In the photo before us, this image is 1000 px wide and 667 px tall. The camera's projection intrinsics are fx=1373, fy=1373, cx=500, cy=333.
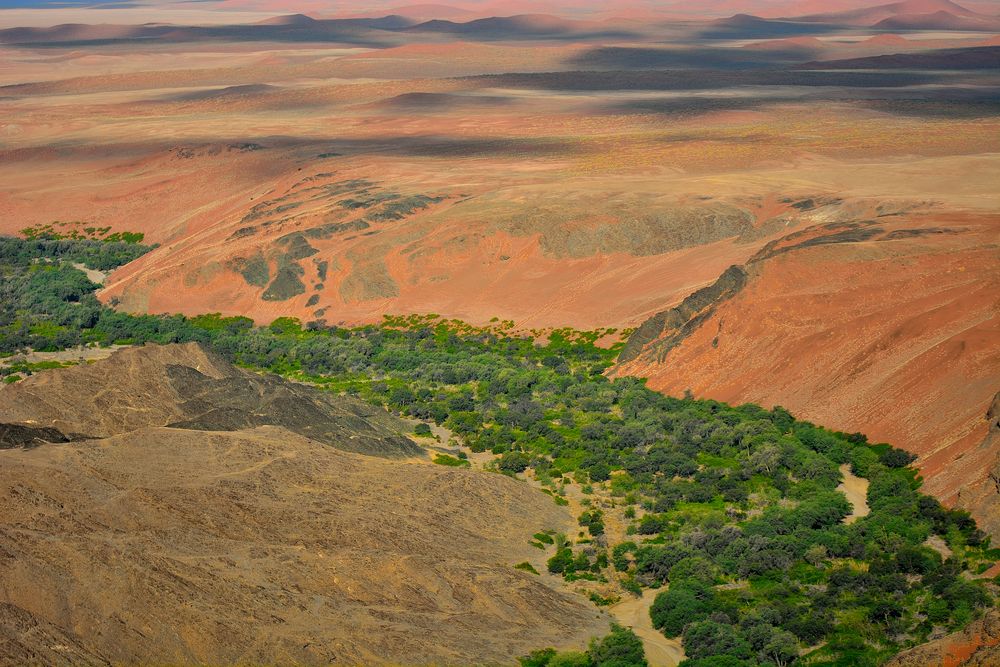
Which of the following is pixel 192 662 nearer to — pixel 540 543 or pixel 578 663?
pixel 578 663

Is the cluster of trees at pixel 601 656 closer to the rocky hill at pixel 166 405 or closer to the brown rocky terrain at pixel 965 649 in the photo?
the brown rocky terrain at pixel 965 649

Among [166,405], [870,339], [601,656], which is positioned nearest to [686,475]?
[870,339]

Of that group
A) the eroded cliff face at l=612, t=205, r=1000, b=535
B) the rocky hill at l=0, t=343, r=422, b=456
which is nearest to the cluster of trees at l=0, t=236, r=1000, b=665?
the eroded cliff face at l=612, t=205, r=1000, b=535

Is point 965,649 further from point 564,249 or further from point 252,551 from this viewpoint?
point 564,249

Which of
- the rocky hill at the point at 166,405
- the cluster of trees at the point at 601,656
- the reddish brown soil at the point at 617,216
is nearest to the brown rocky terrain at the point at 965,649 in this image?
the cluster of trees at the point at 601,656

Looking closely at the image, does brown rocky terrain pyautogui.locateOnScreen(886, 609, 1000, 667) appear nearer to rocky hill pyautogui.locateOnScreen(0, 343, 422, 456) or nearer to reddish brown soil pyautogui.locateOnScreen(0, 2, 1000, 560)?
reddish brown soil pyautogui.locateOnScreen(0, 2, 1000, 560)

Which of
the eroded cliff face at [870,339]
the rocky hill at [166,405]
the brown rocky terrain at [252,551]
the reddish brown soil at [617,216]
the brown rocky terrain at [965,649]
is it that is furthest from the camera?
the reddish brown soil at [617,216]

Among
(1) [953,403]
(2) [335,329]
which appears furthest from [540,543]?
(2) [335,329]
